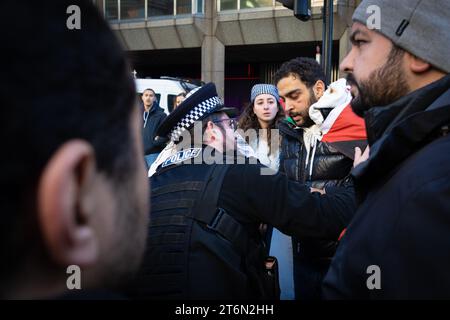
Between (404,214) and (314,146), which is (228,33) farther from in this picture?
(404,214)

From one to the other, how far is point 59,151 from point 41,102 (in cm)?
7

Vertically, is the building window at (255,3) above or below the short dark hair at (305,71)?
above

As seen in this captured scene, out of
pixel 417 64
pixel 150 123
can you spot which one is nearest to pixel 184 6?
pixel 150 123

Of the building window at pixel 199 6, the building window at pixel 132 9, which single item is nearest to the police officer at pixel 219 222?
the building window at pixel 199 6

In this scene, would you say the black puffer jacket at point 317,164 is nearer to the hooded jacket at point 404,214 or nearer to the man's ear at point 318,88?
the man's ear at point 318,88

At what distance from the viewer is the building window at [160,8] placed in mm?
22347

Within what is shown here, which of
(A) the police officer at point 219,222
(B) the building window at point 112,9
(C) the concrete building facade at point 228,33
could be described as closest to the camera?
(A) the police officer at point 219,222

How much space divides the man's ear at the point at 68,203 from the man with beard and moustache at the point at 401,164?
0.94 meters

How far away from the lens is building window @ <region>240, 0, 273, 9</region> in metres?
20.0

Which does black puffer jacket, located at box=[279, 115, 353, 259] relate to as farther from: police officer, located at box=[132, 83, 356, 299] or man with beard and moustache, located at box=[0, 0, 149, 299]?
man with beard and moustache, located at box=[0, 0, 149, 299]

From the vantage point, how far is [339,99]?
345cm

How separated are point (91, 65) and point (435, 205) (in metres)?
0.99
